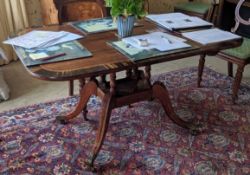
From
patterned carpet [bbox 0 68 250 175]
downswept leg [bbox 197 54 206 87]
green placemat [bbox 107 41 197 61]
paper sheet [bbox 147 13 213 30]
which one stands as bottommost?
patterned carpet [bbox 0 68 250 175]

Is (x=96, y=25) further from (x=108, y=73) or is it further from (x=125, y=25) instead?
(x=108, y=73)

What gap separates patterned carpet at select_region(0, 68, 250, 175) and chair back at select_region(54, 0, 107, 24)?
26.3 inches

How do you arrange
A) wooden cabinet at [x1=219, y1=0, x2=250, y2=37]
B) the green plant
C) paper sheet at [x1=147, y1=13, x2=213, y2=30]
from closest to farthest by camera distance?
the green plant
paper sheet at [x1=147, y1=13, x2=213, y2=30]
wooden cabinet at [x1=219, y1=0, x2=250, y2=37]

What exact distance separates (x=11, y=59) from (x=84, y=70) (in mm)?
2133

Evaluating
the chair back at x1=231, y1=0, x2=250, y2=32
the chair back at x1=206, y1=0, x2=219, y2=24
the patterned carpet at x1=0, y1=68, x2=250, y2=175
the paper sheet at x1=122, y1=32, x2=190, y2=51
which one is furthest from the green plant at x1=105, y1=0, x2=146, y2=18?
the chair back at x1=206, y1=0, x2=219, y2=24

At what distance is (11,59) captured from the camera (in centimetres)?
310

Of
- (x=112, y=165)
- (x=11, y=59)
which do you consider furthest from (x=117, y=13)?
(x=11, y=59)

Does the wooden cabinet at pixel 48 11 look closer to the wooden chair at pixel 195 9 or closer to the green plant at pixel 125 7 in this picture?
the green plant at pixel 125 7

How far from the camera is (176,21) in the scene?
1828 mm

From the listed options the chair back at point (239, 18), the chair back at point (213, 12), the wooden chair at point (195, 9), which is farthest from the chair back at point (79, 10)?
the wooden chair at point (195, 9)

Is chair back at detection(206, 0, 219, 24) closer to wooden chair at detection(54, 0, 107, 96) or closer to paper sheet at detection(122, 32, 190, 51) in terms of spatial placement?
wooden chair at detection(54, 0, 107, 96)

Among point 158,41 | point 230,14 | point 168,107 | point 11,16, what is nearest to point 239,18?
point 230,14

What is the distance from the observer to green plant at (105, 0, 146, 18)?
1.48 meters

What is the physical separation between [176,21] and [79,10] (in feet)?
2.31
